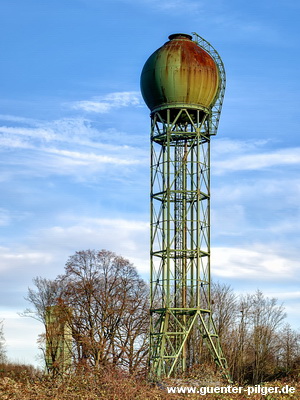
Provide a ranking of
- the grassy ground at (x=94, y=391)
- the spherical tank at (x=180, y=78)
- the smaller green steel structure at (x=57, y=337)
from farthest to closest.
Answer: the smaller green steel structure at (x=57, y=337) < the spherical tank at (x=180, y=78) < the grassy ground at (x=94, y=391)

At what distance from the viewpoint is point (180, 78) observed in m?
38.6

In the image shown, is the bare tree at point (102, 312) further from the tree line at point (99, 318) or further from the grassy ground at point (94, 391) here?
the grassy ground at point (94, 391)

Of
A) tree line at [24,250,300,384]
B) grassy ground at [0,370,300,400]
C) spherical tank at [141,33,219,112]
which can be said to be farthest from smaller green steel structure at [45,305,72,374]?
grassy ground at [0,370,300,400]

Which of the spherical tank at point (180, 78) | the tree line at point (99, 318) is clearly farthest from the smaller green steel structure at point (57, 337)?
the spherical tank at point (180, 78)

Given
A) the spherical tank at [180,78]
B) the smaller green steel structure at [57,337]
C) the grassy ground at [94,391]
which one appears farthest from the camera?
the smaller green steel structure at [57,337]

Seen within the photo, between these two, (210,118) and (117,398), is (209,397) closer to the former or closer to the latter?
(117,398)

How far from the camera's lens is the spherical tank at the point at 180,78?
127 feet

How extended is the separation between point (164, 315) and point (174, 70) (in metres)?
13.5

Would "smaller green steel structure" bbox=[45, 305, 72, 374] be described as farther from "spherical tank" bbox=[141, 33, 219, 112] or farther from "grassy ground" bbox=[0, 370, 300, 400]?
"grassy ground" bbox=[0, 370, 300, 400]

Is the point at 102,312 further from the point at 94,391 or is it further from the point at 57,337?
the point at 94,391

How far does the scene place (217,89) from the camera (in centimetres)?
4031

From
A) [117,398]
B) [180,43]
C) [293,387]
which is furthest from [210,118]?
[117,398]

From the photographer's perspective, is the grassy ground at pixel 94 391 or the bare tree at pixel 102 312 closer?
the grassy ground at pixel 94 391

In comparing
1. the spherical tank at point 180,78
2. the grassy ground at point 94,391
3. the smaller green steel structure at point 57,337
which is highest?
the spherical tank at point 180,78
